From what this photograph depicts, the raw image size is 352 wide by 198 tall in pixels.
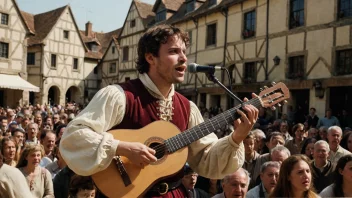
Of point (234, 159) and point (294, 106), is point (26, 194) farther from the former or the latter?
point (294, 106)

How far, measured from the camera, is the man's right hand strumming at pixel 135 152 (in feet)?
7.52

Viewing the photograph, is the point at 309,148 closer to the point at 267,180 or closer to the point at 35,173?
the point at 267,180

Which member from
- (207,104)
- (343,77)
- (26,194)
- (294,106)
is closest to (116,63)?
(207,104)

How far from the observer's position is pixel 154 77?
268 cm

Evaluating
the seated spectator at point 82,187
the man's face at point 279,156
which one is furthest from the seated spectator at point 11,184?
the man's face at point 279,156

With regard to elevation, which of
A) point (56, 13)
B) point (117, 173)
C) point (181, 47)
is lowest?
point (117, 173)

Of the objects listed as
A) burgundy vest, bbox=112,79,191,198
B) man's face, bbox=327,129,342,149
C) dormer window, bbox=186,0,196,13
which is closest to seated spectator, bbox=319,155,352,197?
man's face, bbox=327,129,342,149

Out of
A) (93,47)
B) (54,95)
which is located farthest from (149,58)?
(93,47)

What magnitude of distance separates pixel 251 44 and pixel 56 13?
20373mm

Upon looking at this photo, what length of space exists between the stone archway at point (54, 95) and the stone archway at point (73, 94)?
150 cm

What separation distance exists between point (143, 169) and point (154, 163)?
0.28ft

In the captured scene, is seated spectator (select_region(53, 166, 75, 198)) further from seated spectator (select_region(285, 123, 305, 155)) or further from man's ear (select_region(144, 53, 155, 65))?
seated spectator (select_region(285, 123, 305, 155))

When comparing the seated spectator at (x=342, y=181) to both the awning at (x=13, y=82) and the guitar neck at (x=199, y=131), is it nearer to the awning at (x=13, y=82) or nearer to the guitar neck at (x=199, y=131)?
the guitar neck at (x=199, y=131)

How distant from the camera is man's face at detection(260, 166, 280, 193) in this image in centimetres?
493
